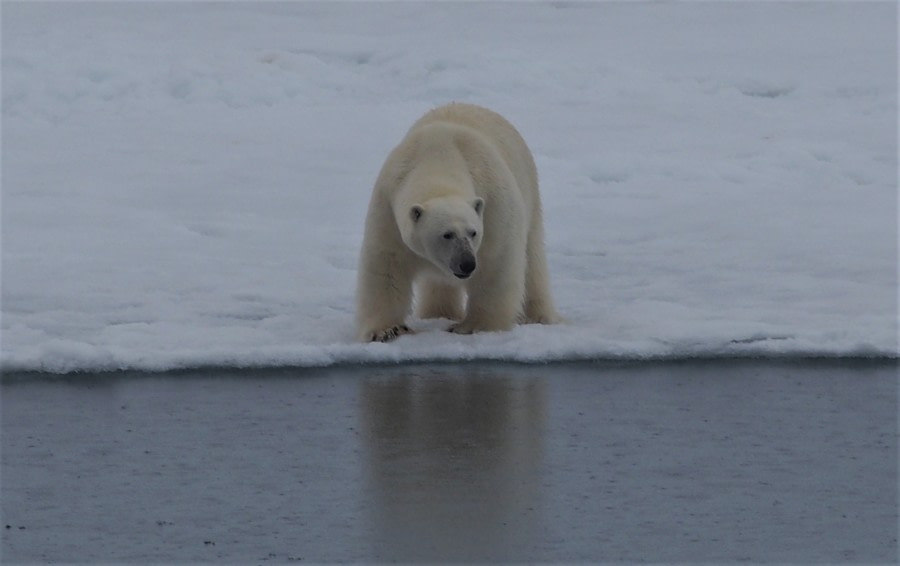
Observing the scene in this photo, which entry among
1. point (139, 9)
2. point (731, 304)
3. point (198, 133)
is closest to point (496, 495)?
point (731, 304)

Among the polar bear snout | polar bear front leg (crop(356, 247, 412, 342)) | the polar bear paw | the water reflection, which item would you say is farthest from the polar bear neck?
the water reflection

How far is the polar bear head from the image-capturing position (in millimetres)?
6035

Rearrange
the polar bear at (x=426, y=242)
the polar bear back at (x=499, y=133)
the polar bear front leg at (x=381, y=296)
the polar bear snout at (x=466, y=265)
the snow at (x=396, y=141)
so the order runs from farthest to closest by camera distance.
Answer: the polar bear back at (x=499, y=133), the snow at (x=396, y=141), the polar bear front leg at (x=381, y=296), the polar bear at (x=426, y=242), the polar bear snout at (x=466, y=265)

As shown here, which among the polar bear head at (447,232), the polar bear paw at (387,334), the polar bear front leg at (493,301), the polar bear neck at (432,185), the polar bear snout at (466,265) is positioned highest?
the polar bear neck at (432,185)

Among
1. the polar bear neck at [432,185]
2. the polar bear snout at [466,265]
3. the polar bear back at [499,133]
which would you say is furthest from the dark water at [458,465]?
the polar bear back at [499,133]

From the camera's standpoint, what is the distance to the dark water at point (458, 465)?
3.91 metres

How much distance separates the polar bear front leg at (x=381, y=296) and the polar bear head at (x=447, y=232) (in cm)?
29

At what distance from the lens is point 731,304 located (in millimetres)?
7266

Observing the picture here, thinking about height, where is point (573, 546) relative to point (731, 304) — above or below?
below

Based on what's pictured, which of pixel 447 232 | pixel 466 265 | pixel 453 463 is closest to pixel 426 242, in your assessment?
pixel 447 232

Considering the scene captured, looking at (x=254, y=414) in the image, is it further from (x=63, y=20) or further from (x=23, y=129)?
(x=63, y=20)

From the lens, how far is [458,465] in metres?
4.66

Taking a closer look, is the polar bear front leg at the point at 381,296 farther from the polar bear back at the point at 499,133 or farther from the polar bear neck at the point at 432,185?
the polar bear back at the point at 499,133

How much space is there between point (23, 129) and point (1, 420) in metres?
7.02
